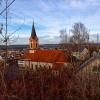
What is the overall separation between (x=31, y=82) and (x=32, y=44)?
1705 inches

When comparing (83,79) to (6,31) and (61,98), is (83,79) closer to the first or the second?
(61,98)

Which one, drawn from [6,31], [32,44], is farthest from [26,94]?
[32,44]

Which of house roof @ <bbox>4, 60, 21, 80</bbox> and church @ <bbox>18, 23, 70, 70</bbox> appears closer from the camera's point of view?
church @ <bbox>18, 23, 70, 70</bbox>

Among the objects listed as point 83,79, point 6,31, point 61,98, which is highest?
point 6,31

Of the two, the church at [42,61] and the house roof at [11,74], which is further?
the house roof at [11,74]

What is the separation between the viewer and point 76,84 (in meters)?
3.65

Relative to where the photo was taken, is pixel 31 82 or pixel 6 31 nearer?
pixel 31 82

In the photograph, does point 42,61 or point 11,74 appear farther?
point 11,74

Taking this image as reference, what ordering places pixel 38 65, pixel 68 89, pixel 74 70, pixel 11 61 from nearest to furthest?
pixel 68 89 → pixel 74 70 → pixel 38 65 → pixel 11 61

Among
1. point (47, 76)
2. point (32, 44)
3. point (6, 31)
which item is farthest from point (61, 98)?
point (32, 44)

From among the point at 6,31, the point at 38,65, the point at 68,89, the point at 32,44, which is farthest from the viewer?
the point at 32,44

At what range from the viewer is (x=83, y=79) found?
369 centimetres

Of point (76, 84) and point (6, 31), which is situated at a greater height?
point (6, 31)

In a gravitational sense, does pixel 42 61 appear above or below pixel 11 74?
above
